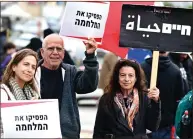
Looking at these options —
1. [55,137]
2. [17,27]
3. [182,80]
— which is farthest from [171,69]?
[17,27]

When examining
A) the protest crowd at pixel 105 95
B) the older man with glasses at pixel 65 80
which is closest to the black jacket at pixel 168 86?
the protest crowd at pixel 105 95

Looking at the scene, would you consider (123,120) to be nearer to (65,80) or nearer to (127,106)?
(127,106)

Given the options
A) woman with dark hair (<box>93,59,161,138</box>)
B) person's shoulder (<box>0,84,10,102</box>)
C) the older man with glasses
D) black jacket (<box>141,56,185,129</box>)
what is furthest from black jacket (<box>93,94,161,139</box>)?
black jacket (<box>141,56,185,129</box>)

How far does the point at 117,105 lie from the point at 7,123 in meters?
1.28

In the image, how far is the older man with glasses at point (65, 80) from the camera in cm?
627

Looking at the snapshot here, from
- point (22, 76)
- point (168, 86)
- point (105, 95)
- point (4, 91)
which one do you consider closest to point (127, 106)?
point (105, 95)

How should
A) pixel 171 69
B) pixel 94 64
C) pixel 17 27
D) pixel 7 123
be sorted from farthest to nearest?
pixel 17 27, pixel 171 69, pixel 94 64, pixel 7 123

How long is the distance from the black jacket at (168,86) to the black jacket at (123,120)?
6.34 feet

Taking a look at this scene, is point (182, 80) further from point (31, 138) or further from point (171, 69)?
point (31, 138)

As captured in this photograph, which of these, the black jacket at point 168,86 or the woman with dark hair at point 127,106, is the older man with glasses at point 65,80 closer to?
the woman with dark hair at point 127,106

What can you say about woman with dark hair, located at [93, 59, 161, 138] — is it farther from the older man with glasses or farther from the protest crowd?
the older man with glasses

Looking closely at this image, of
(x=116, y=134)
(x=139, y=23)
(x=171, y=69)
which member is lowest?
(x=116, y=134)

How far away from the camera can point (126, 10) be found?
6383 mm

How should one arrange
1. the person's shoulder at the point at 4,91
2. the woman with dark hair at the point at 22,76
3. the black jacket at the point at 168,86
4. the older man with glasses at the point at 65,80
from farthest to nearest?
the black jacket at the point at 168,86, the older man with glasses at the point at 65,80, the woman with dark hair at the point at 22,76, the person's shoulder at the point at 4,91
